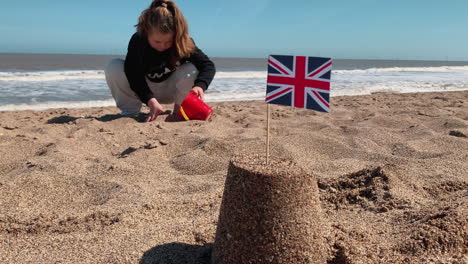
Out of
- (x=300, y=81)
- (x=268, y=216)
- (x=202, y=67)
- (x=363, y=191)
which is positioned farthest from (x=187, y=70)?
(x=268, y=216)

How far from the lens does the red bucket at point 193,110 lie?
4.59 meters

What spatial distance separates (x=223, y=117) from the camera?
5.02 m

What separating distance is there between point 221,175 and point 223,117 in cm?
224

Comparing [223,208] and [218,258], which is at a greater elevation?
[223,208]

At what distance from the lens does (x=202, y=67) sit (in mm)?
4660

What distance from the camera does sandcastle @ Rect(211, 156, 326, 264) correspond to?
1.44 metres

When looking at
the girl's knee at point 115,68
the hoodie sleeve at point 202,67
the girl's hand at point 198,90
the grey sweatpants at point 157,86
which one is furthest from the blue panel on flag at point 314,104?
the girl's knee at point 115,68

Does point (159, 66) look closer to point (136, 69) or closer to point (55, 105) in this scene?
point (136, 69)

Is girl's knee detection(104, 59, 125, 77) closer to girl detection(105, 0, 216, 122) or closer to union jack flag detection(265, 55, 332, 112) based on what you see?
girl detection(105, 0, 216, 122)

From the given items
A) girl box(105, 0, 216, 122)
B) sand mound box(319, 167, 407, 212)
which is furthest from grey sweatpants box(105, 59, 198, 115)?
sand mound box(319, 167, 407, 212)

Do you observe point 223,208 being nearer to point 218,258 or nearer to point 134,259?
point 218,258

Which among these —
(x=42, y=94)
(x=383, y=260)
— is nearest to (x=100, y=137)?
(x=383, y=260)

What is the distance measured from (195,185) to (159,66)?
212cm

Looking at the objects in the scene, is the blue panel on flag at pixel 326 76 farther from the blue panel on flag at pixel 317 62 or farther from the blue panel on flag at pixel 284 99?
the blue panel on flag at pixel 284 99
